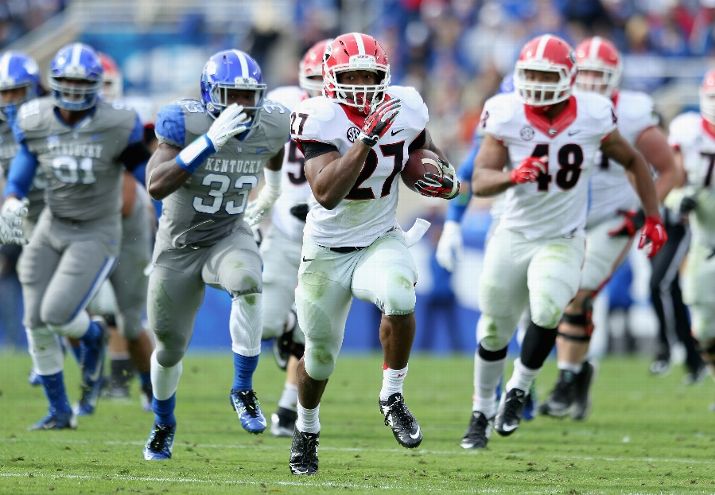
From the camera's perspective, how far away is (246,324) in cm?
602

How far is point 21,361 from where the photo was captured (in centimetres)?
1232

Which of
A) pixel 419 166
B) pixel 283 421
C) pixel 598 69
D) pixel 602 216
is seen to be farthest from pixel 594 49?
pixel 419 166

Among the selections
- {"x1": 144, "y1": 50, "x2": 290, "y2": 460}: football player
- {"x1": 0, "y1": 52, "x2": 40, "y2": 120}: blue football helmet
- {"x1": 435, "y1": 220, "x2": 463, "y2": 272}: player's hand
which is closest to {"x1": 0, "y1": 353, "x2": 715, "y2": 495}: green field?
{"x1": 144, "y1": 50, "x2": 290, "y2": 460}: football player

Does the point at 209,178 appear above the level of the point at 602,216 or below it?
above

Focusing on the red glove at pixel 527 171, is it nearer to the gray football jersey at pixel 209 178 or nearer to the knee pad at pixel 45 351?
the gray football jersey at pixel 209 178

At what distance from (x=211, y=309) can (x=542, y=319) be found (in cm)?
762

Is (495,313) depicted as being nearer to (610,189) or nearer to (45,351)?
(610,189)

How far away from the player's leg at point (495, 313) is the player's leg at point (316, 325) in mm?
1311

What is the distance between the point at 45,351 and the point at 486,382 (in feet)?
7.92

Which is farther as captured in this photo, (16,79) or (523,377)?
(16,79)

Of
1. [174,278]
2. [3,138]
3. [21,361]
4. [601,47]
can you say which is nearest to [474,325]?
[21,361]

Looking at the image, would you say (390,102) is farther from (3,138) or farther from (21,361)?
(21,361)

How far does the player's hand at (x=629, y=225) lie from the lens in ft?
26.7

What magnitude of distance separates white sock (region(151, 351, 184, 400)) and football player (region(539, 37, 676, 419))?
2.86 m
